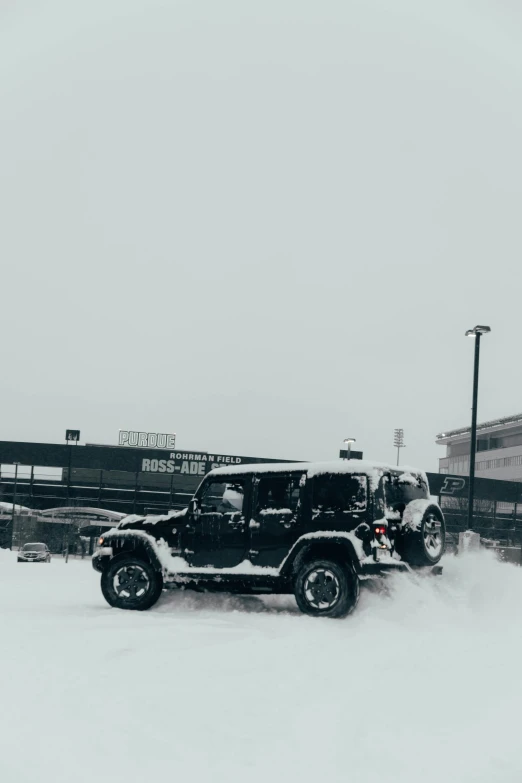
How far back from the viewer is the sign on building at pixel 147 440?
83.0 meters

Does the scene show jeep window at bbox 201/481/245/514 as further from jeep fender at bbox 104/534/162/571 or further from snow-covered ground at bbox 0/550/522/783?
snow-covered ground at bbox 0/550/522/783

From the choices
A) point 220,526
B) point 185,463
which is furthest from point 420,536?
point 185,463

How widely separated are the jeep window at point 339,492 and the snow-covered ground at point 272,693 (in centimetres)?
108

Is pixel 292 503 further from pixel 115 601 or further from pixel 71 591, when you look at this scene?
pixel 71 591

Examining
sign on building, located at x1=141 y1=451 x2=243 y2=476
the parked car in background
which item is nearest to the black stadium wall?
sign on building, located at x1=141 y1=451 x2=243 y2=476

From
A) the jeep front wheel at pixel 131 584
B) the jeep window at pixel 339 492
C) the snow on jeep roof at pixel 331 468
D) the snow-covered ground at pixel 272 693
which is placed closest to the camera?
the snow-covered ground at pixel 272 693

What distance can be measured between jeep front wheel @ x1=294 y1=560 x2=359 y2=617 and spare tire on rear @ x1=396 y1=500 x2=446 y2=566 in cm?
80

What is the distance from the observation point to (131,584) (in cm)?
1114

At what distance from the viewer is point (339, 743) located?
552 centimetres

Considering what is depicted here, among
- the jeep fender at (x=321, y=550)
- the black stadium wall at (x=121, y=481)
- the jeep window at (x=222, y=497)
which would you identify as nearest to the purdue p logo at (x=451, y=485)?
the black stadium wall at (x=121, y=481)

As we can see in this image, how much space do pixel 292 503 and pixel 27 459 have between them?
2701 inches

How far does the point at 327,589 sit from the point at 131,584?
273 centimetres

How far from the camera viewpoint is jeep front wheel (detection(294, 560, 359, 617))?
9.91 m

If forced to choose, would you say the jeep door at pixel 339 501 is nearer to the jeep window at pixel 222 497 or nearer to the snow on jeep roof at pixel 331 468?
the snow on jeep roof at pixel 331 468
